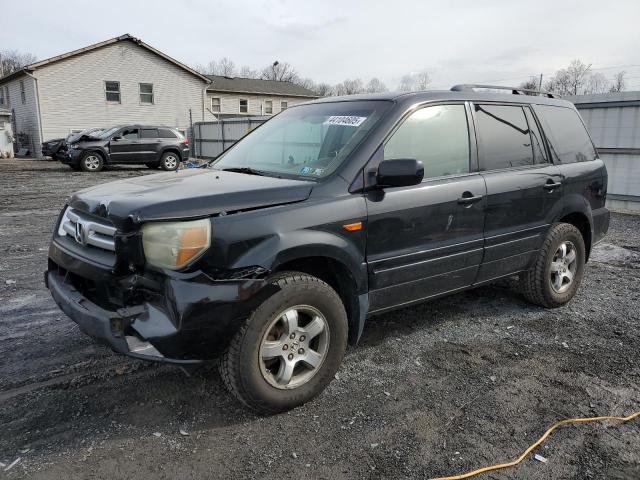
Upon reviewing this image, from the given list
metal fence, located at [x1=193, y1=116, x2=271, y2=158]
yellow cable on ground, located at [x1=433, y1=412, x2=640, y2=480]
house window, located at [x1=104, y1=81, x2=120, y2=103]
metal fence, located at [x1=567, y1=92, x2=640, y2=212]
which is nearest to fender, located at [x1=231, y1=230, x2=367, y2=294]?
yellow cable on ground, located at [x1=433, y1=412, x2=640, y2=480]

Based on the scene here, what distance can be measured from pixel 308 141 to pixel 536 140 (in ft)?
7.01

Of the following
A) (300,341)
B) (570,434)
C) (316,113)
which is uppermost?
(316,113)

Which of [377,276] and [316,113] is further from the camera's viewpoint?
[316,113]

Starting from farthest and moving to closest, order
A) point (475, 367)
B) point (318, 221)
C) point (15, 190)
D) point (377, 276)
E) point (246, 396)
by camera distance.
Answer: point (15, 190) → point (475, 367) → point (377, 276) → point (318, 221) → point (246, 396)

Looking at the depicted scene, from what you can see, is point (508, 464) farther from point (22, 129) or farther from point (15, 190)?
point (22, 129)

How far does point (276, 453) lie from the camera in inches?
104

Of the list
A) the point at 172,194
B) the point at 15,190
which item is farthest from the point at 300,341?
the point at 15,190

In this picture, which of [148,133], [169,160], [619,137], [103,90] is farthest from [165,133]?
[619,137]

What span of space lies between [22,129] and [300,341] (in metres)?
30.8

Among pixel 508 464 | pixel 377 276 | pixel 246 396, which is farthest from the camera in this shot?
pixel 377 276

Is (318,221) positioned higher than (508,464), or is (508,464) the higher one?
(318,221)

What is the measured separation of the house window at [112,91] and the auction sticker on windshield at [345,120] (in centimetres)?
2710

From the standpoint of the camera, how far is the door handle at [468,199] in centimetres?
368

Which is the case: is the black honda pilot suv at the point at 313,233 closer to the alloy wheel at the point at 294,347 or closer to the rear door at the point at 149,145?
the alloy wheel at the point at 294,347
